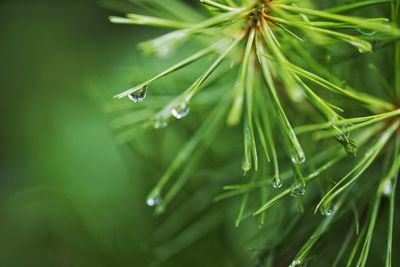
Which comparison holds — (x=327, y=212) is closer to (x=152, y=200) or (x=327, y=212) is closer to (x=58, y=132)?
(x=152, y=200)

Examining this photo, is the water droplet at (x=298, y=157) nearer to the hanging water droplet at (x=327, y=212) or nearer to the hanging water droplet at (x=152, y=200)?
the hanging water droplet at (x=327, y=212)

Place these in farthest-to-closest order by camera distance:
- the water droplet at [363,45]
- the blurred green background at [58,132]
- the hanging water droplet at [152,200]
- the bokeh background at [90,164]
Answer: the blurred green background at [58,132], the bokeh background at [90,164], the hanging water droplet at [152,200], the water droplet at [363,45]

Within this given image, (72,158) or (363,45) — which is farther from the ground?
(363,45)

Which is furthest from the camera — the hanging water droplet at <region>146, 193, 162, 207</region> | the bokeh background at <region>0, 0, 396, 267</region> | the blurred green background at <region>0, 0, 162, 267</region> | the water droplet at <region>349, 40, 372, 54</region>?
the blurred green background at <region>0, 0, 162, 267</region>

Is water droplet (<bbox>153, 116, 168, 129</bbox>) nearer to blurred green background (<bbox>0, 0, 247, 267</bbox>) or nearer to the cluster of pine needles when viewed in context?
the cluster of pine needles

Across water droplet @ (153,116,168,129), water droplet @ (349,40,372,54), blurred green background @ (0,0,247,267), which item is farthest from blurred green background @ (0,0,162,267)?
water droplet @ (349,40,372,54)

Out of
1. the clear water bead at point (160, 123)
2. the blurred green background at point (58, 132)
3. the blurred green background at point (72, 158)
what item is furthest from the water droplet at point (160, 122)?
the blurred green background at point (58, 132)

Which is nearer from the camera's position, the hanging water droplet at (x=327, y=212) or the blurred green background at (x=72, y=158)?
the hanging water droplet at (x=327, y=212)

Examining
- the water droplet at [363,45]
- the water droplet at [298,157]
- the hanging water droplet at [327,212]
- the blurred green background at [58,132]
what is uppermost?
the water droplet at [363,45]

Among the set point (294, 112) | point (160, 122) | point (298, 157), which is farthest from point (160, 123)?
point (294, 112)
